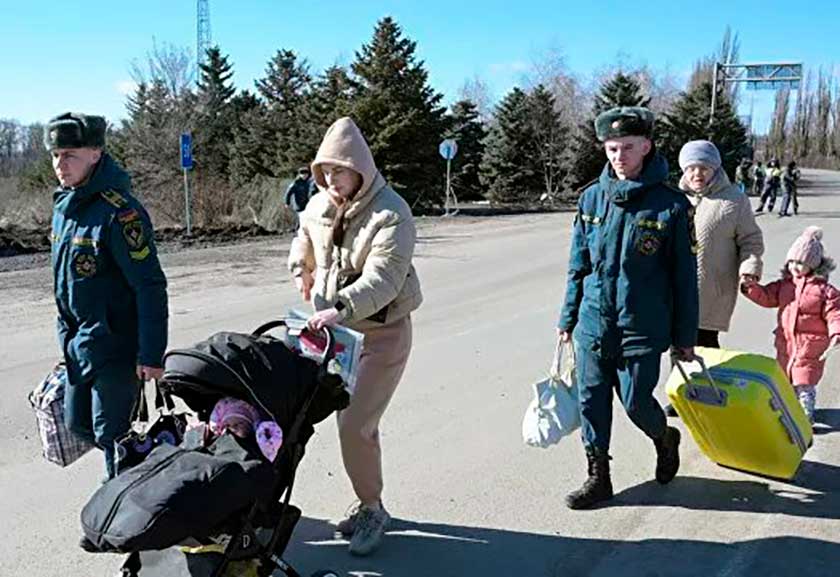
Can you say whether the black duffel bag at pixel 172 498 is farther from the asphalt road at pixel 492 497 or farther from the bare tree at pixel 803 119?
the bare tree at pixel 803 119

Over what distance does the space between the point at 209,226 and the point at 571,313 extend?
17.2m

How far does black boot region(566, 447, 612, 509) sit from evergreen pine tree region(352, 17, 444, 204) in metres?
22.2

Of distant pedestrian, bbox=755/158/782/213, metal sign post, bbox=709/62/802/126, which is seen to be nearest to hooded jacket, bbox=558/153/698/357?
distant pedestrian, bbox=755/158/782/213

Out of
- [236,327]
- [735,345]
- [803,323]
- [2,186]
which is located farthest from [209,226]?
[803,323]

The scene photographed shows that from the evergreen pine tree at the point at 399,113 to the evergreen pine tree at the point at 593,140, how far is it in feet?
26.5

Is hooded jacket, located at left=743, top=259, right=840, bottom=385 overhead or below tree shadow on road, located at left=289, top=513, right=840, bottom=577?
overhead

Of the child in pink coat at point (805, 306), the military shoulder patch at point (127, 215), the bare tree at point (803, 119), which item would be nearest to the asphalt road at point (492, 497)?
the child in pink coat at point (805, 306)

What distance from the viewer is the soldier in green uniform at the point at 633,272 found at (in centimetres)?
387

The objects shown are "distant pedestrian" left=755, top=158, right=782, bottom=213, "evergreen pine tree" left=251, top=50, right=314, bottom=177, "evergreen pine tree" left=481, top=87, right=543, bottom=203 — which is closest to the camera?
"distant pedestrian" left=755, top=158, right=782, bottom=213

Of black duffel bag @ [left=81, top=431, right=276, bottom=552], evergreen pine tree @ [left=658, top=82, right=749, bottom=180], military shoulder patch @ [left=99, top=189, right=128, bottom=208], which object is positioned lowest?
black duffel bag @ [left=81, top=431, right=276, bottom=552]

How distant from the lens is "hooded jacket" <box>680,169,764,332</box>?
5.18 metres

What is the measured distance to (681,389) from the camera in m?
4.44

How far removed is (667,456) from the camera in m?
4.42

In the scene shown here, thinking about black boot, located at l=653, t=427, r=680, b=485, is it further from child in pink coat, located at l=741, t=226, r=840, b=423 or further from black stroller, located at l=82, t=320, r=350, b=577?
black stroller, located at l=82, t=320, r=350, b=577
